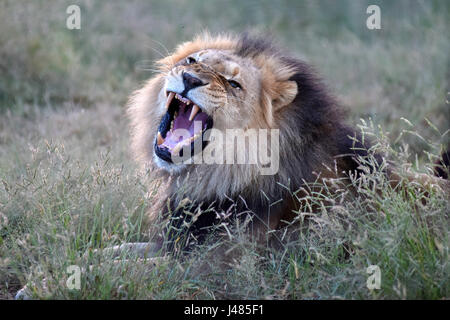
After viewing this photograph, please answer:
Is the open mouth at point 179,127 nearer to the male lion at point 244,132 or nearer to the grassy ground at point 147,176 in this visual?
the male lion at point 244,132

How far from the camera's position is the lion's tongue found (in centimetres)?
406

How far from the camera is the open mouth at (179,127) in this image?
3998mm

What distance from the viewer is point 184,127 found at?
13.7 ft

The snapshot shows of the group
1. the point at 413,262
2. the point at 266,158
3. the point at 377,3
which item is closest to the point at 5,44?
the point at 266,158

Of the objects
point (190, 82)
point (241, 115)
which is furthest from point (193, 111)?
point (241, 115)

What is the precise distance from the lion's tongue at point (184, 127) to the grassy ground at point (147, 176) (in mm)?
331

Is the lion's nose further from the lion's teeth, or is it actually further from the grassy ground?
the grassy ground

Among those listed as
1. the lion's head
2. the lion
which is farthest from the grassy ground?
the lion's head

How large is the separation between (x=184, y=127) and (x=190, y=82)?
370 millimetres

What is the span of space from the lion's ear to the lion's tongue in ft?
1.63

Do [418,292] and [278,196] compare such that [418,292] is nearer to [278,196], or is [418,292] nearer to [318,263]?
[318,263]

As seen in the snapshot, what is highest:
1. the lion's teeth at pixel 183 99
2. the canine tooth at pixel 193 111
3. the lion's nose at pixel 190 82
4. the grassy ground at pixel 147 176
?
the lion's nose at pixel 190 82

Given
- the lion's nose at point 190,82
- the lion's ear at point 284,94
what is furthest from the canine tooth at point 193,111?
the lion's ear at point 284,94

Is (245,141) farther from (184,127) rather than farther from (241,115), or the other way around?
(184,127)
